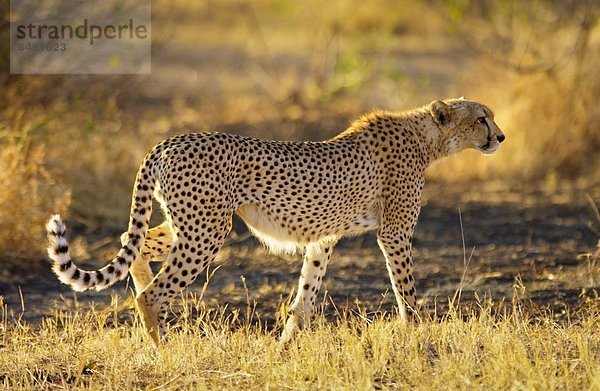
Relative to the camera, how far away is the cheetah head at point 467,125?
249 inches

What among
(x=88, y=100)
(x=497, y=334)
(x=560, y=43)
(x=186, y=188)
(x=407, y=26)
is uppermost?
(x=407, y=26)

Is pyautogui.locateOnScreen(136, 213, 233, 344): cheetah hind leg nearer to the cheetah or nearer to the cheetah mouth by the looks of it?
Answer: the cheetah

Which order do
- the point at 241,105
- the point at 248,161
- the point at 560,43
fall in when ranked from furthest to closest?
the point at 241,105
the point at 560,43
the point at 248,161

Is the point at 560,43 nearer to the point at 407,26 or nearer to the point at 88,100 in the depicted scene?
the point at 88,100

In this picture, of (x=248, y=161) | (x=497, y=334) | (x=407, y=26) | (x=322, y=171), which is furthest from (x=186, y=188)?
(x=407, y=26)

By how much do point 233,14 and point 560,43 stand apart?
11.1 metres

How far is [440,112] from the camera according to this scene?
632 centimetres

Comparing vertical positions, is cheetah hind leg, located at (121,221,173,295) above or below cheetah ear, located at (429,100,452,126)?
below

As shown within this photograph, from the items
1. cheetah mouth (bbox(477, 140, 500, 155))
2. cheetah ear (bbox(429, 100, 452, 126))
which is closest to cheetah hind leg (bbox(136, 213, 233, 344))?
cheetah ear (bbox(429, 100, 452, 126))

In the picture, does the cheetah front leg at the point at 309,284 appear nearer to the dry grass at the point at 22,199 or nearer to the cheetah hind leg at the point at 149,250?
the cheetah hind leg at the point at 149,250

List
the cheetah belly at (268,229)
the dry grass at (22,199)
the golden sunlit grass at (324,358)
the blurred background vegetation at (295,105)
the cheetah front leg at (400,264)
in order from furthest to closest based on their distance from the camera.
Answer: the blurred background vegetation at (295,105) → the dry grass at (22,199) → the cheetah front leg at (400,264) → the cheetah belly at (268,229) → the golden sunlit grass at (324,358)

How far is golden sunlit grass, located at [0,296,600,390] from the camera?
15.4 ft

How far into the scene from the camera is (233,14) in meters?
21.2

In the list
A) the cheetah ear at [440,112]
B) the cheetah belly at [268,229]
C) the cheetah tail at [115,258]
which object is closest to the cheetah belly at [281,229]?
the cheetah belly at [268,229]
